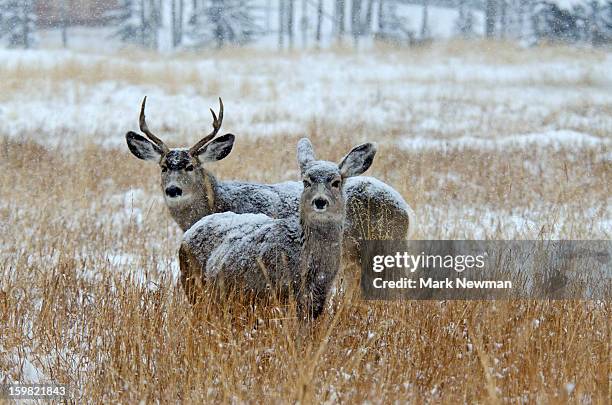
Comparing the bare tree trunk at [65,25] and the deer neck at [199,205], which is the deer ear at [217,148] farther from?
the bare tree trunk at [65,25]

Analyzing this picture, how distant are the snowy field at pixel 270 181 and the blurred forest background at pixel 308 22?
12.5 m

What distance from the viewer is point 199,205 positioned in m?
6.23

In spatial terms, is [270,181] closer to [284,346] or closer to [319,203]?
[319,203]

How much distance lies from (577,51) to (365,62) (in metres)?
8.83

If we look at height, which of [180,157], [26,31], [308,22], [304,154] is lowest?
[308,22]

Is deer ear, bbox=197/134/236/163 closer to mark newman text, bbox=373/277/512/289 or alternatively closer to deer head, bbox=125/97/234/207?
deer head, bbox=125/97/234/207

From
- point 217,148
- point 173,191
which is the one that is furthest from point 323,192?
point 217,148

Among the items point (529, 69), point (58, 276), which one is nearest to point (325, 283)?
point (58, 276)

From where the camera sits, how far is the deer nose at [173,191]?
6.01 m

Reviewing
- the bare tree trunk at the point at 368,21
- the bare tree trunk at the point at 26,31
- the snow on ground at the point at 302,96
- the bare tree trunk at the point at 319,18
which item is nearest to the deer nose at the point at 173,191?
the snow on ground at the point at 302,96

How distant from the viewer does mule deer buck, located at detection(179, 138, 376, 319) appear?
437cm

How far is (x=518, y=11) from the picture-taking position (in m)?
41.8

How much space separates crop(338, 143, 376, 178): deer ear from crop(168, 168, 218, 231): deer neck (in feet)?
5.67

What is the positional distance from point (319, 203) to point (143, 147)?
230 cm
